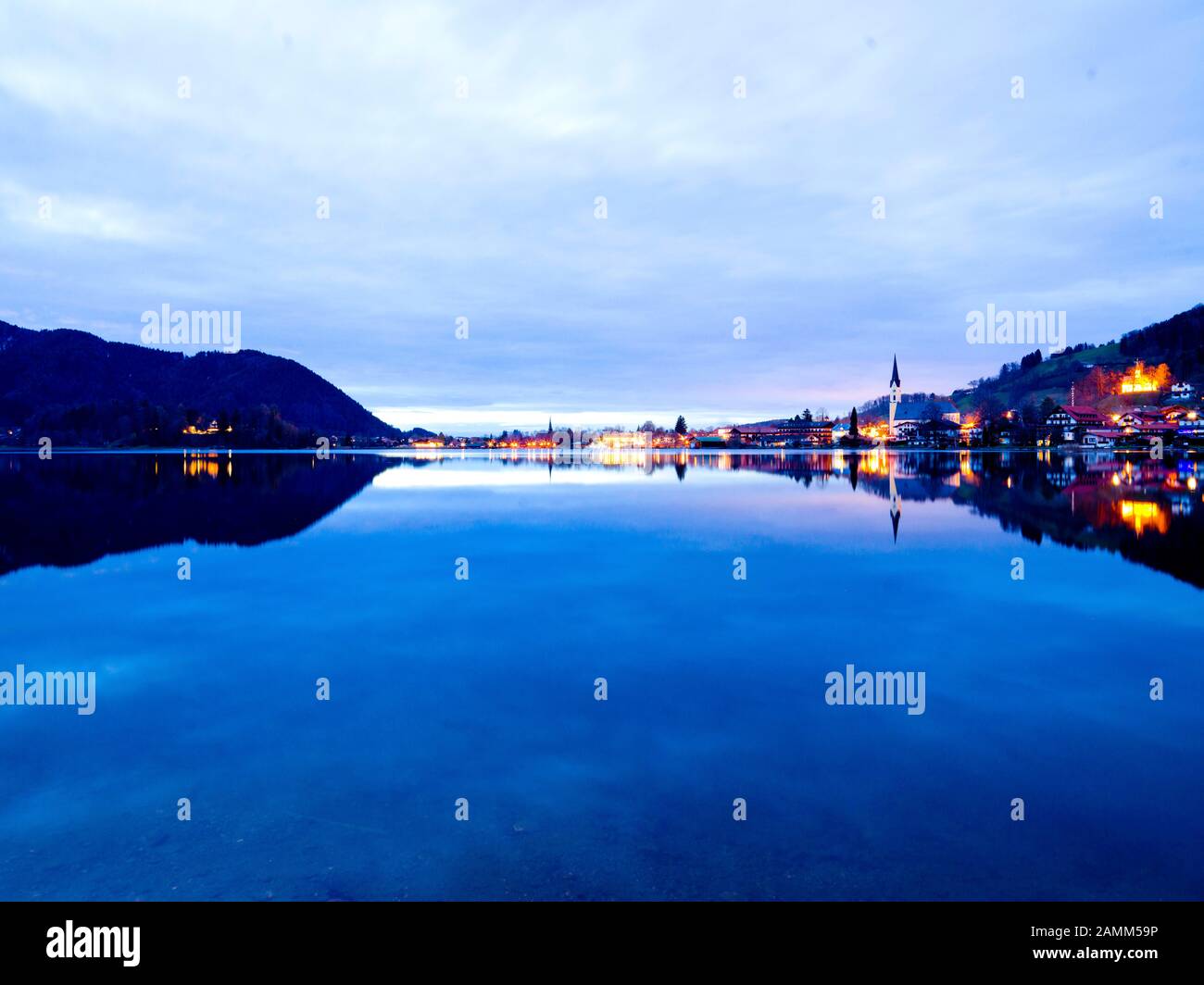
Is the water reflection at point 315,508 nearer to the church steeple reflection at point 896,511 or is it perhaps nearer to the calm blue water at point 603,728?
the church steeple reflection at point 896,511

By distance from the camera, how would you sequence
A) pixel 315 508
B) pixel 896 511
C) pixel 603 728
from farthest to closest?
pixel 315 508
pixel 896 511
pixel 603 728

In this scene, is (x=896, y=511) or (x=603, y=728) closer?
(x=603, y=728)

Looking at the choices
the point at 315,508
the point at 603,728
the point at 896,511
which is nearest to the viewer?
the point at 603,728

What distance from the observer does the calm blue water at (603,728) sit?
7.37 metres

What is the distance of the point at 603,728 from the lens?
11.1 m

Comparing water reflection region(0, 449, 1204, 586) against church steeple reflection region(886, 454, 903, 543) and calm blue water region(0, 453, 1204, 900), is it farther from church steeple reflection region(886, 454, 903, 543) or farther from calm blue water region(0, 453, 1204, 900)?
calm blue water region(0, 453, 1204, 900)

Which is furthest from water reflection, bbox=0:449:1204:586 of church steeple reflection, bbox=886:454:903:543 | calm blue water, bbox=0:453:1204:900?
calm blue water, bbox=0:453:1204:900

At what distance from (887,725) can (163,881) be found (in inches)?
385

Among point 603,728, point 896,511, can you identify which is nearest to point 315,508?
point 896,511

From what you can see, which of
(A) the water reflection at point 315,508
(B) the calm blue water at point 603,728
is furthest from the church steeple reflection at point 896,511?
Result: (B) the calm blue water at point 603,728

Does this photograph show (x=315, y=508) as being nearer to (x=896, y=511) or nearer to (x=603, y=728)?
(x=896, y=511)

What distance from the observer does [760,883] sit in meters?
6.98
